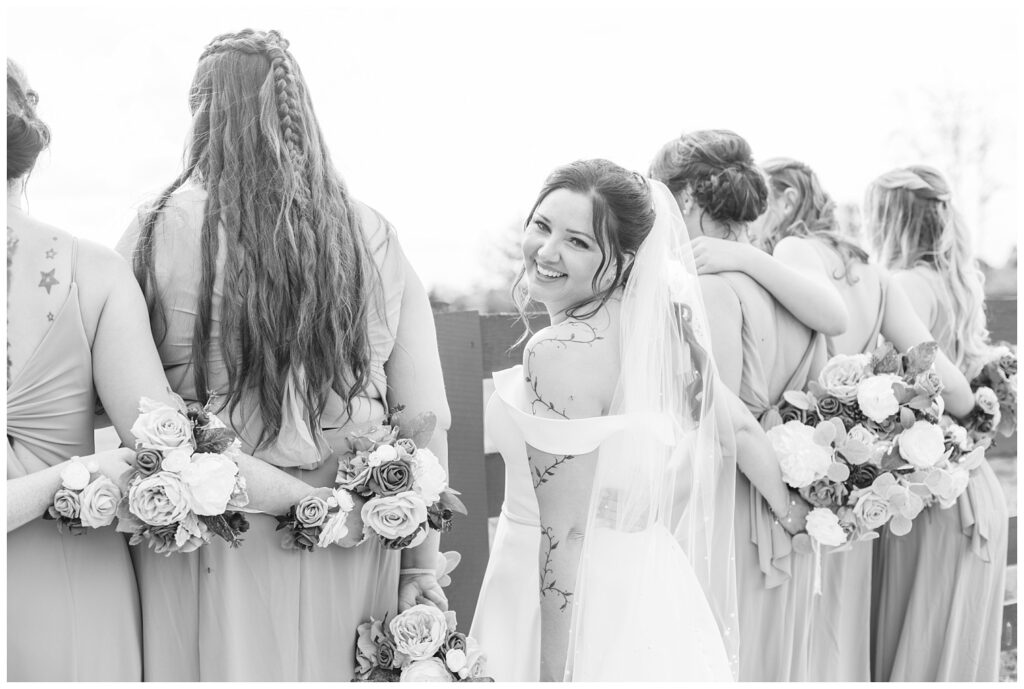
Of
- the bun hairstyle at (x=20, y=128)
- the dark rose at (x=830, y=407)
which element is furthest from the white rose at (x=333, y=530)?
the dark rose at (x=830, y=407)

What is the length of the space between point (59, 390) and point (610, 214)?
4.91 ft

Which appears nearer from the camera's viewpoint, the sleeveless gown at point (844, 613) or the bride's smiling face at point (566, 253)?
the bride's smiling face at point (566, 253)

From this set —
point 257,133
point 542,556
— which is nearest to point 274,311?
point 257,133

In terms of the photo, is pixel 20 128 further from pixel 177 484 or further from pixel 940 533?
pixel 940 533

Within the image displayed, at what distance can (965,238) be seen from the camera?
173 inches

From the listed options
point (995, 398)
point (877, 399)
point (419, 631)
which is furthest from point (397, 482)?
point (995, 398)

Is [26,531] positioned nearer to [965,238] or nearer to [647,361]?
[647,361]

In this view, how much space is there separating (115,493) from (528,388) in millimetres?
1072

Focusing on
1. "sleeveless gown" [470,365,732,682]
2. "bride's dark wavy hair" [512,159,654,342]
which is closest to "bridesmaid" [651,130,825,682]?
"bride's dark wavy hair" [512,159,654,342]

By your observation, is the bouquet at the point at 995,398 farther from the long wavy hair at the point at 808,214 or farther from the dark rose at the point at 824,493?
the dark rose at the point at 824,493

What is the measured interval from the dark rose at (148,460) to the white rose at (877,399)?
2481 mm

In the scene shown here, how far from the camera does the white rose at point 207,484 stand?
224 centimetres

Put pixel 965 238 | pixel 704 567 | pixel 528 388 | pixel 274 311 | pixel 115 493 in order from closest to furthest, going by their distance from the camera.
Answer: pixel 115 493 → pixel 274 311 → pixel 528 388 → pixel 704 567 → pixel 965 238

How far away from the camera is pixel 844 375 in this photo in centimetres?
365
